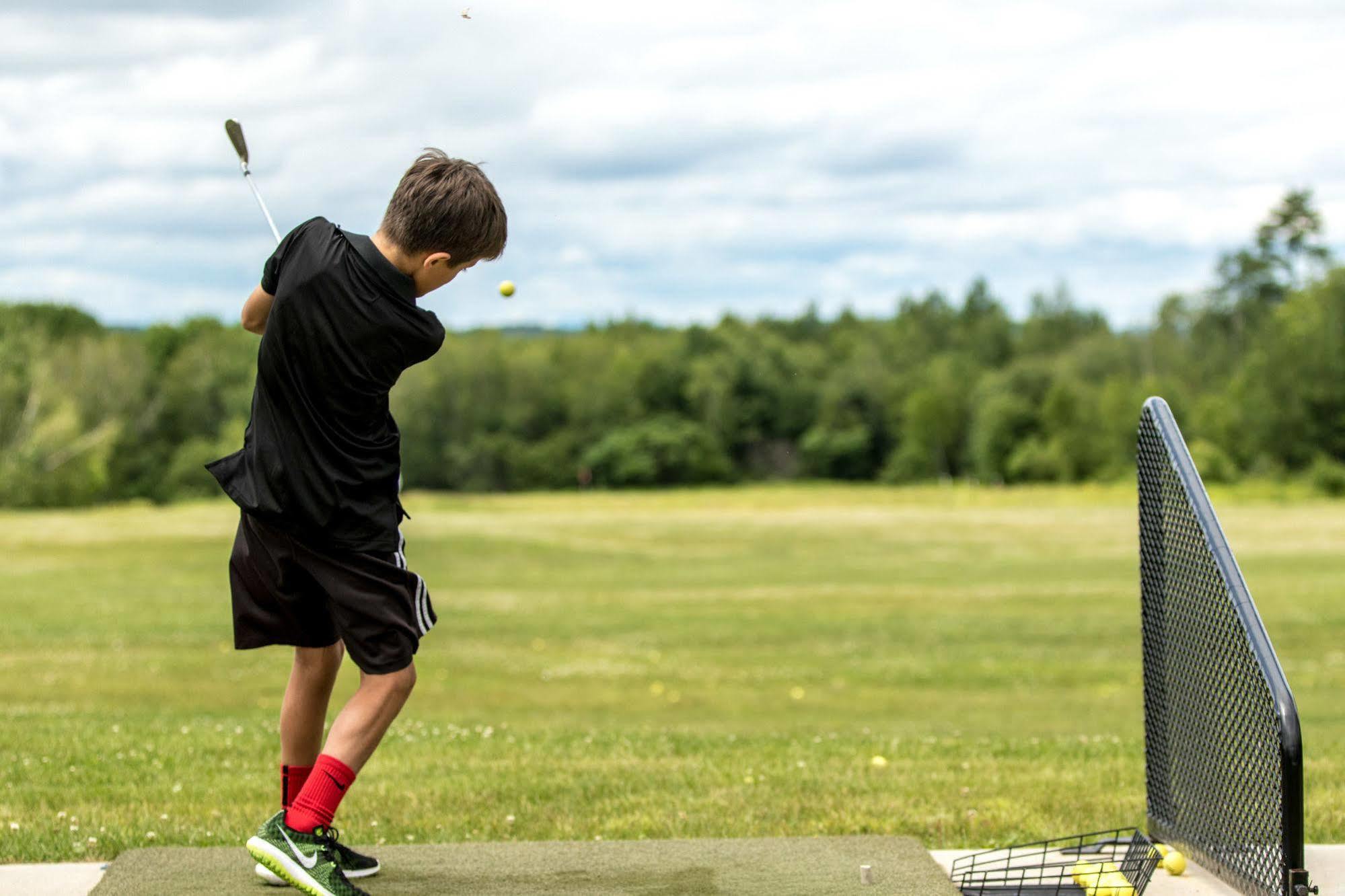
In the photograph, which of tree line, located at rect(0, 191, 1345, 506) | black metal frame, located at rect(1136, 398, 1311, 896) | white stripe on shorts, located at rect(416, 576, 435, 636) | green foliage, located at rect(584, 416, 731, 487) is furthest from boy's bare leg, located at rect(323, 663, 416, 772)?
green foliage, located at rect(584, 416, 731, 487)

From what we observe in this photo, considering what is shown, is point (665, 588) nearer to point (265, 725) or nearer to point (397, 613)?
point (265, 725)

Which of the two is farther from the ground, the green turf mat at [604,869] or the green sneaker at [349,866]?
the green sneaker at [349,866]

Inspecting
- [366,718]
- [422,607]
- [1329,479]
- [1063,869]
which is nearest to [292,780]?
[366,718]

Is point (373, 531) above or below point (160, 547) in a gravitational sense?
above

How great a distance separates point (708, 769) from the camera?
6160 mm

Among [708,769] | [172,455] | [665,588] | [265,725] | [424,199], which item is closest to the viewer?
[424,199]

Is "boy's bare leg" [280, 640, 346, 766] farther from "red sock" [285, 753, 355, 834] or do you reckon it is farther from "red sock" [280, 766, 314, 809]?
"red sock" [285, 753, 355, 834]

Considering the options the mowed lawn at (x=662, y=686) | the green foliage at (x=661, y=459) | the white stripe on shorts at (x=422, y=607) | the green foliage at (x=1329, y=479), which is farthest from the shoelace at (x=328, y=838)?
the green foliage at (x=661, y=459)

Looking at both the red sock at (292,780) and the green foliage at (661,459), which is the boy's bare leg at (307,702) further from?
the green foliage at (661,459)

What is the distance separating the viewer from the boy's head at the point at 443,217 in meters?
3.49

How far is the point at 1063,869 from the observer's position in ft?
13.6

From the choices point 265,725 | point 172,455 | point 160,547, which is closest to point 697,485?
point 172,455

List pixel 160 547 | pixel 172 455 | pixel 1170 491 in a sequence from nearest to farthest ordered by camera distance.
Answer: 1. pixel 1170 491
2. pixel 160 547
3. pixel 172 455

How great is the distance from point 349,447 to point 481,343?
86.4 metres
